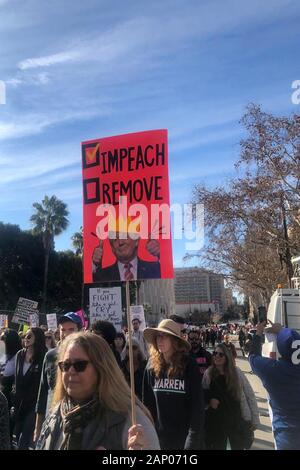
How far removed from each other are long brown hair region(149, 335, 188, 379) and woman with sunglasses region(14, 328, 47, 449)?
1531 millimetres

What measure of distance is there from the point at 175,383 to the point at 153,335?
0.49 m

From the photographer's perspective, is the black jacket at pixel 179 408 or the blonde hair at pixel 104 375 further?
the black jacket at pixel 179 408

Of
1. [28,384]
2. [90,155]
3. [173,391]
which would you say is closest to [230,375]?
[173,391]

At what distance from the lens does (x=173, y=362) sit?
405 cm

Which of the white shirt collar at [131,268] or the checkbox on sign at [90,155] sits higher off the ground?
the checkbox on sign at [90,155]

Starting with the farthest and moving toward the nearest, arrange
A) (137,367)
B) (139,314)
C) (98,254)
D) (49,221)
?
(49,221), (139,314), (137,367), (98,254)

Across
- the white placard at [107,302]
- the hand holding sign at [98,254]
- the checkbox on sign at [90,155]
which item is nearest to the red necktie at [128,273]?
the hand holding sign at [98,254]

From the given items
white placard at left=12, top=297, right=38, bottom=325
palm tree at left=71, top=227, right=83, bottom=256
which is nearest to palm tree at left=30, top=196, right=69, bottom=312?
palm tree at left=71, top=227, right=83, bottom=256

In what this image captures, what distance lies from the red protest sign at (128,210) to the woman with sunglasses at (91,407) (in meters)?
1.28

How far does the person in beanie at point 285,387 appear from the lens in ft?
12.9

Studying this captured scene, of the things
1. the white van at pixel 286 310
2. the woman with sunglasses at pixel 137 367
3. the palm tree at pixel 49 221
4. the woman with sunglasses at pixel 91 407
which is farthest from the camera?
the palm tree at pixel 49 221

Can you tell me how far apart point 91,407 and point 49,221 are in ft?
157

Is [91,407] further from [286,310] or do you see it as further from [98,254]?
[286,310]

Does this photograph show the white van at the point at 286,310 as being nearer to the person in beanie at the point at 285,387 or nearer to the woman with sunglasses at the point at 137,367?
the woman with sunglasses at the point at 137,367
